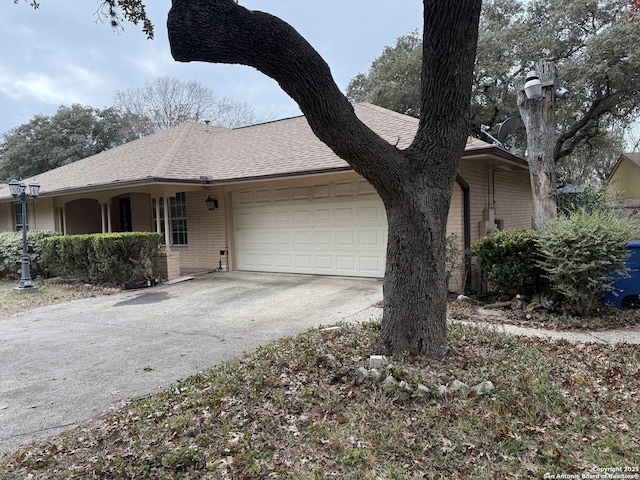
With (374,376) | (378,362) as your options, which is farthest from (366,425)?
(378,362)

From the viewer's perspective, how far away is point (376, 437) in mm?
2732

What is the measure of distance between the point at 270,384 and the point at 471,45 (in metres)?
3.45

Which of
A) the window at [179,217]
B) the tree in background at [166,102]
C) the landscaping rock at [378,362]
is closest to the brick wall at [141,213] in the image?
the window at [179,217]

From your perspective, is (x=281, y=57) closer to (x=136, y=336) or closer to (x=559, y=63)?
(x=136, y=336)

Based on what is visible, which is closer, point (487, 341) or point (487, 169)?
point (487, 341)

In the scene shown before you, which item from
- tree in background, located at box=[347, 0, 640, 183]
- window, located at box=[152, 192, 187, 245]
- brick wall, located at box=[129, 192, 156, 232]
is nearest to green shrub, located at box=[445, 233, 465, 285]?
window, located at box=[152, 192, 187, 245]

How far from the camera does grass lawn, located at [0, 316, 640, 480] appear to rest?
8.19 ft

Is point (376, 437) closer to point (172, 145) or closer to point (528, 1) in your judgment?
point (172, 145)

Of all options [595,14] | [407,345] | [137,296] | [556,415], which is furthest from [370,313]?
[595,14]

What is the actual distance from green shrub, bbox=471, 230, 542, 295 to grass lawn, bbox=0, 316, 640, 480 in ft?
8.89

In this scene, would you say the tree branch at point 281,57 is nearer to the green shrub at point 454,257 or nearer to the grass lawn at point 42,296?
the green shrub at point 454,257

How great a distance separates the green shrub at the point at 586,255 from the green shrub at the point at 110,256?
876cm

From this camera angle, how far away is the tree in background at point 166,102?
31203 millimetres

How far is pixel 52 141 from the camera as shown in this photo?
28.0 metres
